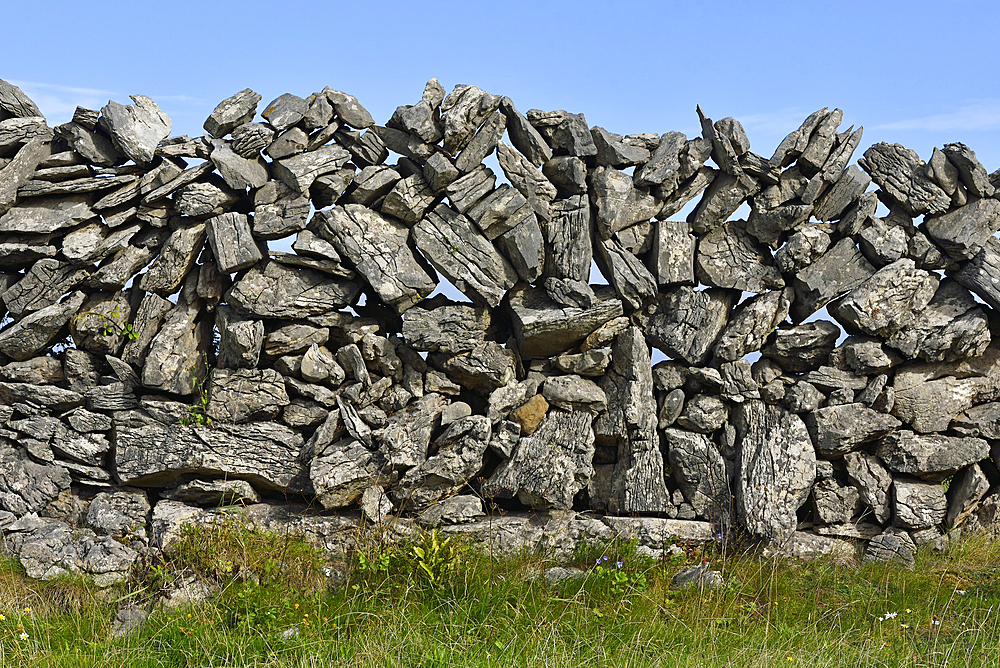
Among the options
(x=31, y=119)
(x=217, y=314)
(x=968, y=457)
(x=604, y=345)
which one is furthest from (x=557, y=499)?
(x=31, y=119)

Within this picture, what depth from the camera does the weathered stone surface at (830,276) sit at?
733 cm

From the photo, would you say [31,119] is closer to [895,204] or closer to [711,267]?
[711,267]

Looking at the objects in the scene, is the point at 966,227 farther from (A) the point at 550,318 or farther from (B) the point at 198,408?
(B) the point at 198,408

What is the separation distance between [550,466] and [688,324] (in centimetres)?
187

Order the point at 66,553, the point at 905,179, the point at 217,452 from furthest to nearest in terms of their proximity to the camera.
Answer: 1. the point at 905,179
2. the point at 217,452
3. the point at 66,553

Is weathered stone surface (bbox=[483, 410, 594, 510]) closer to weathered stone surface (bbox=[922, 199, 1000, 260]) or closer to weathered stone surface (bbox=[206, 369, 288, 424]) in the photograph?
weathered stone surface (bbox=[206, 369, 288, 424])

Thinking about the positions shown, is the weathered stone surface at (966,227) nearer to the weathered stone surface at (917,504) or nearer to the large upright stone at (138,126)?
the weathered stone surface at (917,504)

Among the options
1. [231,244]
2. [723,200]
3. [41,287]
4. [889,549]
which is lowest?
[889,549]

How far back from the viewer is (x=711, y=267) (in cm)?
734

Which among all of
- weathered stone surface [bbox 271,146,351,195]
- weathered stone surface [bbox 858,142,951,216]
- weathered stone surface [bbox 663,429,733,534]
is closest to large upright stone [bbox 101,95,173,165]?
weathered stone surface [bbox 271,146,351,195]

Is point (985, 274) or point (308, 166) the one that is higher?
point (308, 166)

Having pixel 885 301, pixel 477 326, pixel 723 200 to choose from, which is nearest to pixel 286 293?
pixel 477 326

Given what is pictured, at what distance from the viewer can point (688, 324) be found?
7.30m

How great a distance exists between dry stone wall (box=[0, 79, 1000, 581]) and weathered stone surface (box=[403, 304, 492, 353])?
3 cm
